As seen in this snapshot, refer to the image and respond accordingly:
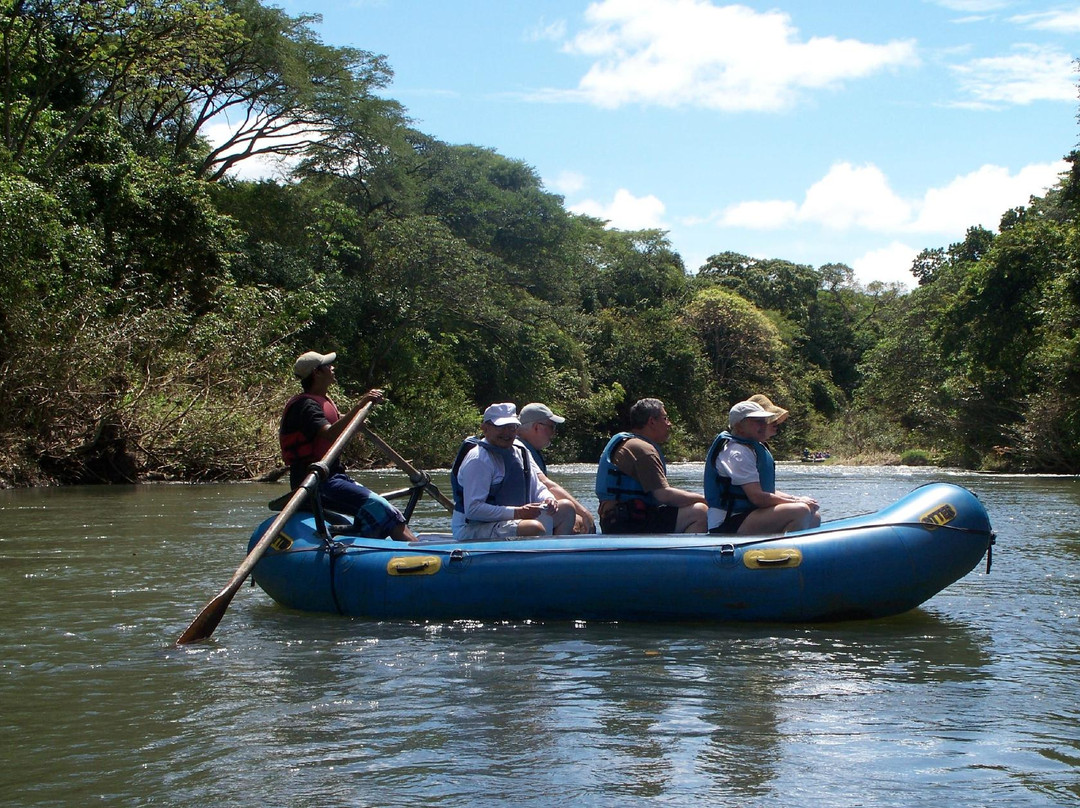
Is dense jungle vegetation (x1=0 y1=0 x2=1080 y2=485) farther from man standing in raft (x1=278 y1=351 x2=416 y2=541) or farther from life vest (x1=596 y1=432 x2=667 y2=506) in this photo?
life vest (x1=596 y1=432 x2=667 y2=506)

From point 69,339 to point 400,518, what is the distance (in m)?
9.65

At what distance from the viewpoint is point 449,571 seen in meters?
5.76

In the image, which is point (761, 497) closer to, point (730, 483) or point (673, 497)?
point (730, 483)

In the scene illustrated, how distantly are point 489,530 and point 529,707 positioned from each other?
6.17ft

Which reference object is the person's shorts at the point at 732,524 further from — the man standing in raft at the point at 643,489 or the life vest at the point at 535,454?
the life vest at the point at 535,454

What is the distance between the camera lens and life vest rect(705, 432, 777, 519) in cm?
604

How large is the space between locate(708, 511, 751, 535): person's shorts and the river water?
23.4 inches

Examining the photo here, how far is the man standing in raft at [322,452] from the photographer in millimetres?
6227

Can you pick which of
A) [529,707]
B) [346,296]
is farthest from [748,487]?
[346,296]

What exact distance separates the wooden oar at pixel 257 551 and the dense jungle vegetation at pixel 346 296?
9377 millimetres

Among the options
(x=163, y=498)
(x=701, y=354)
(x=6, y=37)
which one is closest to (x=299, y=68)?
(x=6, y=37)

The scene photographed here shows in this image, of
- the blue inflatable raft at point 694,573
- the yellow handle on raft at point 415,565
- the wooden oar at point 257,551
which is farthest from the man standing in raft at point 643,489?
the wooden oar at point 257,551

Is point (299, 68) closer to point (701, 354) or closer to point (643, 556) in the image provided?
point (701, 354)

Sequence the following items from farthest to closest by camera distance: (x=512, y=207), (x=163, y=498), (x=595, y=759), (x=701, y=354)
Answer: (x=701, y=354) < (x=512, y=207) < (x=163, y=498) < (x=595, y=759)
